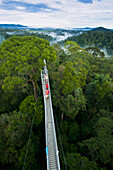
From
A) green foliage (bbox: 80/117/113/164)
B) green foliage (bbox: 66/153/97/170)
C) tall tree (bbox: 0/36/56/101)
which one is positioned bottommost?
green foliage (bbox: 66/153/97/170)

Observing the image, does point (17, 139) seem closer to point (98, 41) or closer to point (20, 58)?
point (20, 58)

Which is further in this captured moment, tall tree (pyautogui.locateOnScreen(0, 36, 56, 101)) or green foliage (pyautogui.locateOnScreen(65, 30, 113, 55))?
green foliage (pyautogui.locateOnScreen(65, 30, 113, 55))

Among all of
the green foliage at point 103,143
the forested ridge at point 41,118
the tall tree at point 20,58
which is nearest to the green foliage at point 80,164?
the forested ridge at point 41,118

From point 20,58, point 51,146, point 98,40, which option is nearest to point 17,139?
point 51,146

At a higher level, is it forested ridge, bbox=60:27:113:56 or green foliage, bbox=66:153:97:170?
forested ridge, bbox=60:27:113:56

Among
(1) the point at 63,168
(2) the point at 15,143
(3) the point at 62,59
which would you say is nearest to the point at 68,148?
(1) the point at 63,168

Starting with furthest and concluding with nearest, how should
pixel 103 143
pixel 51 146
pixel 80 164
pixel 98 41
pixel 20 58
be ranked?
1. pixel 98 41
2. pixel 20 58
3. pixel 103 143
4. pixel 80 164
5. pixel 51 146

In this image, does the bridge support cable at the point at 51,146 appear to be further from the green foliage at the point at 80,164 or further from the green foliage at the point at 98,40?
the green foliage at the point at 98,40

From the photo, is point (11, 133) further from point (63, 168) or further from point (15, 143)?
point (63, 168)

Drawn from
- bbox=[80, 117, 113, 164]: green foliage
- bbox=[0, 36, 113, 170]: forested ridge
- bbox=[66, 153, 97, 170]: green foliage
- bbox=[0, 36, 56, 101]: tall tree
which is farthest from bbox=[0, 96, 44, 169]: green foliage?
bbox=[80, 117, 113, 164]: green foliage

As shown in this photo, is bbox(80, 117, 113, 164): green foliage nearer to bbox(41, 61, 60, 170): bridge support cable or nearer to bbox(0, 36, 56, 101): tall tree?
bbox(41, 61, 60, 170): bridge support cable

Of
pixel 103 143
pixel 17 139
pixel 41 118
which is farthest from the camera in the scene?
pixel 41 118
